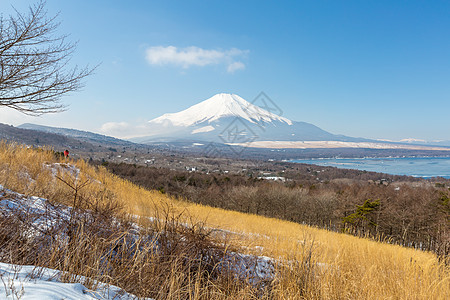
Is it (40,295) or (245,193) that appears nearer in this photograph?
(40,295)

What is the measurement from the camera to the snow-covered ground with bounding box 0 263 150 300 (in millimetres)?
1531

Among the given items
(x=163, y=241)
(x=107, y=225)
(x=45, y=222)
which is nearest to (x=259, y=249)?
(x=163, y=241)

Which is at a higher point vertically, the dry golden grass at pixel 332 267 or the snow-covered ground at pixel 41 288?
the snow-covered ground at pixel 41 288

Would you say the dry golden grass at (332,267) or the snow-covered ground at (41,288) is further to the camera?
the dry golden grass at (332,267)

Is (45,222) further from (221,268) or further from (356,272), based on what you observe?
(356,272)

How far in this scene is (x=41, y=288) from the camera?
163cm

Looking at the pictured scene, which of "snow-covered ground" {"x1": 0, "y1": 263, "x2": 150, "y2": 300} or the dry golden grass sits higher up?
"snow-covered ground" {"x1": 0, "y1": 263, "x2": 150, "y2": 300}

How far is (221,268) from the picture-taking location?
3.37 meters

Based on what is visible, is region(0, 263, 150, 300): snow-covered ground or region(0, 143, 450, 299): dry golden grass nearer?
region(0, 263, 150, 300): snow-covered ground

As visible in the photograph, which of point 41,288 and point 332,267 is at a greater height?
point 41,288

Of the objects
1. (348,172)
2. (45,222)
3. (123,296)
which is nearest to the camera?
(123,296)

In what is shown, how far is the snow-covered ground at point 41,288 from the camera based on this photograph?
5.02 ft

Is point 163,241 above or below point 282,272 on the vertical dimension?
above

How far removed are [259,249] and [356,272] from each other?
1.83 metres
